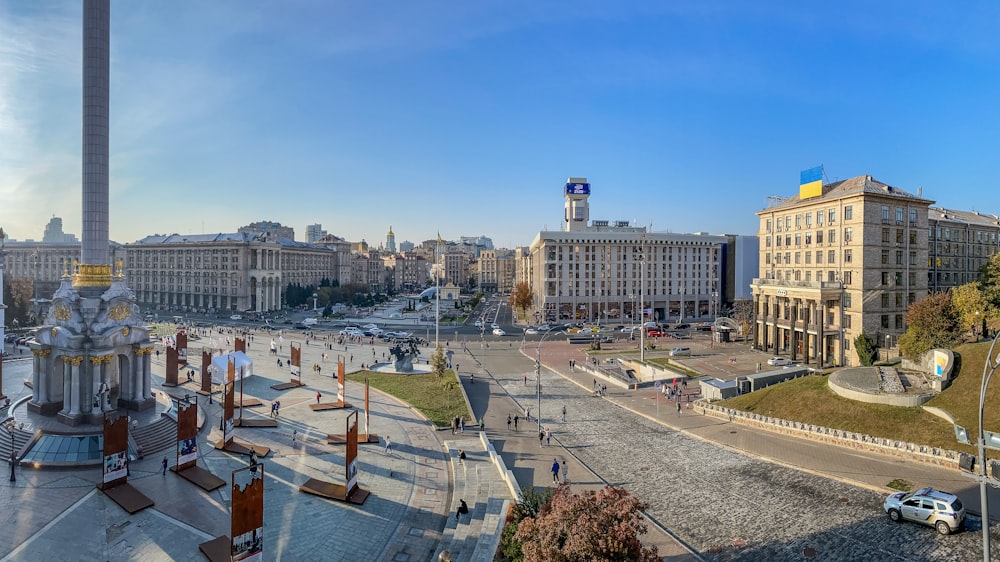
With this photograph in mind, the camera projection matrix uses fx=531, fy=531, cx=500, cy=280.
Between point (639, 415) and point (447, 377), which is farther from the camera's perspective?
point (447, 377)

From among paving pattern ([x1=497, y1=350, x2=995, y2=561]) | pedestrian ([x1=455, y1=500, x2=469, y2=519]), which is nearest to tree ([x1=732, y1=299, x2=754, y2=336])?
paving pattern ([x1=497, y1=350, x2=995, y2=561])

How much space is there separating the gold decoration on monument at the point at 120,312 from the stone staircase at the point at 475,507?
24.2 m

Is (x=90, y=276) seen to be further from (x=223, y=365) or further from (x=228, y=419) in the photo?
(x=228, y=419)

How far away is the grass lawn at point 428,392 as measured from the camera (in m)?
40.6

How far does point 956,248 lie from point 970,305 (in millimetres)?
33762

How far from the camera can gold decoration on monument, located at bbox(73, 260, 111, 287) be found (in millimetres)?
37031

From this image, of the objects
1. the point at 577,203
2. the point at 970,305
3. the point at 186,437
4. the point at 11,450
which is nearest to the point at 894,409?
the point at 970,305

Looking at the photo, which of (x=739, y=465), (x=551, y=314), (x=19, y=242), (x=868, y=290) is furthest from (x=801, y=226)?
(x=19, y=242)

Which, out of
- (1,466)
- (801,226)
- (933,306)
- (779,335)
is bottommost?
(1,466)

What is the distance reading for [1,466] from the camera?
29.1 metres

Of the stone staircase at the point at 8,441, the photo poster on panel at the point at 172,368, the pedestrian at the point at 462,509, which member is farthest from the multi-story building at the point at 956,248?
the stone staircase at the point at 8,441

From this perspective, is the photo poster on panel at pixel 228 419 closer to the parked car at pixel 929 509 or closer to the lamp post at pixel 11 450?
the lamp post at pixel 11 450

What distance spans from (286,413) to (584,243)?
243ft

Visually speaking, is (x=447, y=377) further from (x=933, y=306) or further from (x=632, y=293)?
(x=632, y=293)
